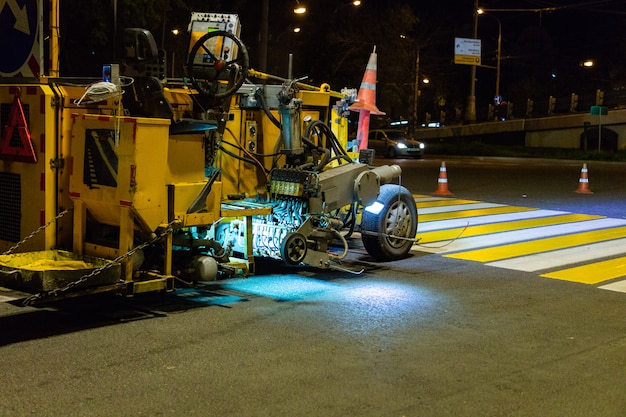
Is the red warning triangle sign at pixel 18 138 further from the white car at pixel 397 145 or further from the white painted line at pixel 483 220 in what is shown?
the white car at pixel 397 145

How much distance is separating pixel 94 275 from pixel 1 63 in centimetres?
272

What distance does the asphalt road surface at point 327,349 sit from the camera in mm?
5074

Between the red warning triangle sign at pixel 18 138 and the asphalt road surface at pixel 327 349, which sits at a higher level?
the red warning triangle sign at pixel 18 138

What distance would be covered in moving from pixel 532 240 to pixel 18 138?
25.6 feet

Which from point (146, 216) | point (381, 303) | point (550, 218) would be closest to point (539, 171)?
point (550, 218)

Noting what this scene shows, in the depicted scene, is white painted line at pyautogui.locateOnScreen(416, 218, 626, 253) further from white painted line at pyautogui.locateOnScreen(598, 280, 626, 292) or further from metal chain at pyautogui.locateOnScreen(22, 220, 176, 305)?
metal chain at pyautogui.locateOnScreen(22, 220, 176, 305)

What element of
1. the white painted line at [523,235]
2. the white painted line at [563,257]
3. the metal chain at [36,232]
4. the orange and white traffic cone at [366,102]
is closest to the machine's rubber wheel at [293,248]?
the metal chain at [36,232]

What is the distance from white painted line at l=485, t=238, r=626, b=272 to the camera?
9.98 meters

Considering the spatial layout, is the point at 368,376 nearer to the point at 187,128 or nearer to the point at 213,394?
the point at 213,394

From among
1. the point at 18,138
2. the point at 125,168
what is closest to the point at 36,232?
the point at 18,138

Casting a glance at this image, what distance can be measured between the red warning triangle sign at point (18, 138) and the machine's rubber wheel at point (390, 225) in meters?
4.14

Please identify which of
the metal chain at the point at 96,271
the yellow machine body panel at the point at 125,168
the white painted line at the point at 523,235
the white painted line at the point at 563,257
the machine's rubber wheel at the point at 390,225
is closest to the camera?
the metal chain at the point at 96,271

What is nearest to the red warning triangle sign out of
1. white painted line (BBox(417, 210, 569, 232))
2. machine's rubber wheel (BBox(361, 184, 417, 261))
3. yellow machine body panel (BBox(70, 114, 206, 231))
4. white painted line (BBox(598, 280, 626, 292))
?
yellow machine body panel (BBox(70, 114, 206, 231))

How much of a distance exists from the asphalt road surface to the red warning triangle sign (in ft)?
4.50
